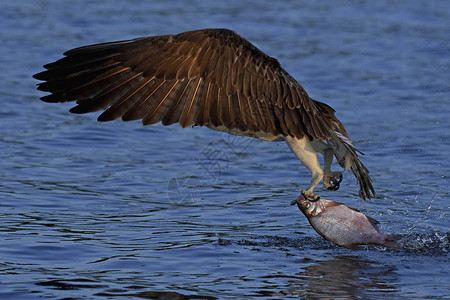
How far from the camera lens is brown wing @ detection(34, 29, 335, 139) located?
6.00m

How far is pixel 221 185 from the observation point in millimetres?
9297

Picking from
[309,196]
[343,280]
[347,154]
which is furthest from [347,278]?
[347,154]

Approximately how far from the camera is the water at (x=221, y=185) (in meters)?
6.48

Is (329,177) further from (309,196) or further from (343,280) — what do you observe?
(343,280)

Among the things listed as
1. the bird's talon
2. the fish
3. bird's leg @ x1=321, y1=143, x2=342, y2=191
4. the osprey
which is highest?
the osprey

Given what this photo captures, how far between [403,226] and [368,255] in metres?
1.11

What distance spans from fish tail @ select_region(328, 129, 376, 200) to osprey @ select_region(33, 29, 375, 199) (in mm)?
400

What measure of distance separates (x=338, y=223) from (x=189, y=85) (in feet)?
5.43

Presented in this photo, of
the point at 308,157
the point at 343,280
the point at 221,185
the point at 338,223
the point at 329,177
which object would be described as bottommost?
the point at 343,280

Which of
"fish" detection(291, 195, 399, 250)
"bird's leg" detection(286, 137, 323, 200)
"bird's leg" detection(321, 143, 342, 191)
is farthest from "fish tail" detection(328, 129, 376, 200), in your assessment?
"fish" detection(291, 195, 399, 250)

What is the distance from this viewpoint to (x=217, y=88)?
617 cm

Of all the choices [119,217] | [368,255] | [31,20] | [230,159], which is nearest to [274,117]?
[368,255]

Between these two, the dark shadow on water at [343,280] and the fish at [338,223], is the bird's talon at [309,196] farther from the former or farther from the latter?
the dark shadow on water at [343,280]

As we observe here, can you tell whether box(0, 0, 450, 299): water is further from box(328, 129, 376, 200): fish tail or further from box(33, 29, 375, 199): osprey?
box(33, 29, 375, 199): osprey
